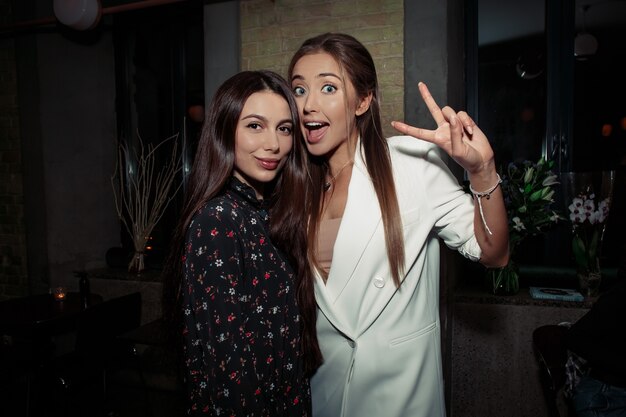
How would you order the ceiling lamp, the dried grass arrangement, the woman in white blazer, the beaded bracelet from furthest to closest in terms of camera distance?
the dried grass arrangement < the ceiling lamp < the woman in white blazer < the beaded bracelet

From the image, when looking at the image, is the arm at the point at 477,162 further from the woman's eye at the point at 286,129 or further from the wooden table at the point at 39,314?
the wooden table at the point at 39,314

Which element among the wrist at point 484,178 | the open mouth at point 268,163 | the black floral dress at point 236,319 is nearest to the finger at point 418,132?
the wrist at point 484,178

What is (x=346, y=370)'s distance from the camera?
145cm

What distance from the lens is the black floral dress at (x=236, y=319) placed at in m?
1.16

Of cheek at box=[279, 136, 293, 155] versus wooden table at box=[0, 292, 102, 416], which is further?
wooden table at box=[0, 292, 102, 416]

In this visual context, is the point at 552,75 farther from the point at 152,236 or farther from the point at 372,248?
the point at 152,236

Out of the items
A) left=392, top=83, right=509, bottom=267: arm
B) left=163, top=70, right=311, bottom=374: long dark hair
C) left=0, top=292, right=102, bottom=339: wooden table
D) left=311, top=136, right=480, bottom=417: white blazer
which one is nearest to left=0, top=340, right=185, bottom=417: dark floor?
left=0, top=292, right=102, bottom=339: wooden table

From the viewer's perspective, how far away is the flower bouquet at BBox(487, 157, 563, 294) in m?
2.70

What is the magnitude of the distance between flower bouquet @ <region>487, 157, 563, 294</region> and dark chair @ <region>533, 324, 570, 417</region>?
0.79 metres

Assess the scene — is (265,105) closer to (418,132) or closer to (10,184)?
(418,132)

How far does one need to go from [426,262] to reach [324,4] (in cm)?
181

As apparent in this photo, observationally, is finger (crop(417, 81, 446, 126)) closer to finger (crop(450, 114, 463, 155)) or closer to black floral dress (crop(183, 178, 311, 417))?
finger (crop(450, 114, 463, 155))

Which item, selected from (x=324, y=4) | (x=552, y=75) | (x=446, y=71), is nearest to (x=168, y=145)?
(x=324, y=4)

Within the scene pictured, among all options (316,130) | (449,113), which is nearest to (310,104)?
(316,130)
